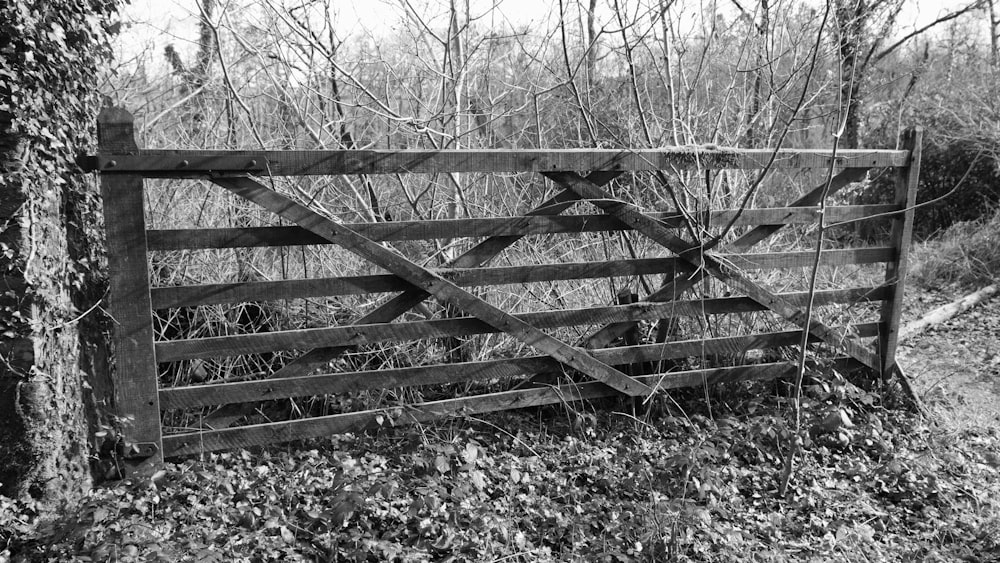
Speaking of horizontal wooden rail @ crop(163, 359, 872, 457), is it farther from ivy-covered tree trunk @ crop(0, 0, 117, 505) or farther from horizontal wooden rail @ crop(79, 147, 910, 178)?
horizontal wooden rail @ crop(79, 147, 910, 178)

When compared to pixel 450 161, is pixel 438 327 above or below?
below

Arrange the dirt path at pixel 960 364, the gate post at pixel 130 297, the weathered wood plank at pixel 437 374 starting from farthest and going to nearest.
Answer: the dirt path at pixel 960 364, the weathered wood plank at pixel 437 374, the gate post at pixel 130 297

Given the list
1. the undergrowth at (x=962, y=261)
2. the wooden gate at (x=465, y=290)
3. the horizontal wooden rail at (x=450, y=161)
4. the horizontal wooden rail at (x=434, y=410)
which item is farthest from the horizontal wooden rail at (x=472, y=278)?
the undergrowth at (x=962, y=261)

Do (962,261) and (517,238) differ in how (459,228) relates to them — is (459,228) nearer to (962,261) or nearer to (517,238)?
(517,238)

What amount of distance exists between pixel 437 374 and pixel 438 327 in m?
0.29

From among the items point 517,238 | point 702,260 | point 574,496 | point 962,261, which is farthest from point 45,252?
point 962,261

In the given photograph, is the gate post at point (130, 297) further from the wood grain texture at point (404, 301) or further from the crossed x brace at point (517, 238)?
the wood grain texture at point (404, 301)

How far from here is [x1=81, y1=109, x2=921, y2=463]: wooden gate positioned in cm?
369

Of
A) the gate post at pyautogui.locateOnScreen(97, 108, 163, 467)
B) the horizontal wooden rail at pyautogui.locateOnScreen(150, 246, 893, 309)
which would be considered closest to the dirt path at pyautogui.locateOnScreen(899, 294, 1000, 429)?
the horizontal wooden rail at pyautogui.locateOnScreen(150, 246, 893, 309)

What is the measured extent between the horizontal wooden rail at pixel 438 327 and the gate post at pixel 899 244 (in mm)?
113

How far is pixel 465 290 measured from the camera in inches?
174

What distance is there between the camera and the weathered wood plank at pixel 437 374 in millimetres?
3930

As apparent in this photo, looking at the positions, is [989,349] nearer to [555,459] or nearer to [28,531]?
[555,459]

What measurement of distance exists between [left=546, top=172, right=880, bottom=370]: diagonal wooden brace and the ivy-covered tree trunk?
254cm
